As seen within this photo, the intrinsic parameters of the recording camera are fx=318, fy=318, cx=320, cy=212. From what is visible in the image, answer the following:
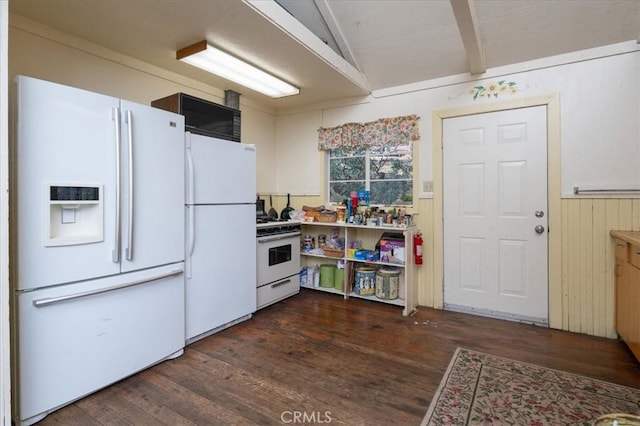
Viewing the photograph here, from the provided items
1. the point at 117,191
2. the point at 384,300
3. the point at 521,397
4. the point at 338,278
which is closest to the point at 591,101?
the point at 521,397

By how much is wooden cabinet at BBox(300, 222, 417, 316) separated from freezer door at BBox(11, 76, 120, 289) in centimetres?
238

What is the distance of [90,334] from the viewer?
1.89 m

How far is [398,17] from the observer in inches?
111

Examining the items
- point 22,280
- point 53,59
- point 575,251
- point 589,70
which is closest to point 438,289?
point 575,251

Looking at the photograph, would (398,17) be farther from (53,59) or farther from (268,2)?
(53,59)

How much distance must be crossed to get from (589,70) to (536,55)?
442mm

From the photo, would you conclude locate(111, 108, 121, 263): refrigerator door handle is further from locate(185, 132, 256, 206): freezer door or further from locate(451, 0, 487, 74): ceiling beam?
locate(451, 0, 487, 74): ceiling beam

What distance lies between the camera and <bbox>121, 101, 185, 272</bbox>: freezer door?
2.04 m

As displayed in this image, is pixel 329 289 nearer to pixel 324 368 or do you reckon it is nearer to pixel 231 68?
pixel 324 368

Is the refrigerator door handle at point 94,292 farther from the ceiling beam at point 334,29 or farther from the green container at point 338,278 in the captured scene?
the ceiling beam at point 334,29

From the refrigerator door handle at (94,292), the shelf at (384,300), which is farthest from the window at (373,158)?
the refrigerator door handle at (94,292)

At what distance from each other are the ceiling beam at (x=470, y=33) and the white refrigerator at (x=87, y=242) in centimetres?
218

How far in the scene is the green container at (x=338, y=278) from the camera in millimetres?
3943

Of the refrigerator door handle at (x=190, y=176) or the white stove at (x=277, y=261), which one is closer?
the refrigerator door handle at (x=190, y=176)
